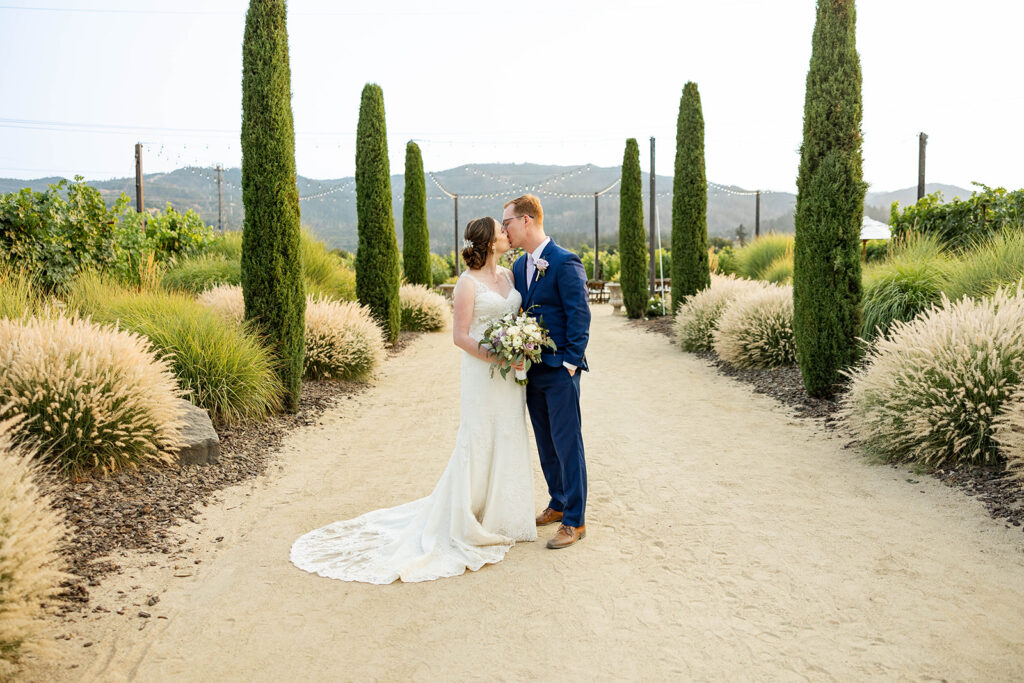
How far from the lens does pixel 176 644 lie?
10.1 feet

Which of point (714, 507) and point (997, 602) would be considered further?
point (714, 507)

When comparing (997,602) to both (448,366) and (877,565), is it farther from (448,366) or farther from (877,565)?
(448,366)

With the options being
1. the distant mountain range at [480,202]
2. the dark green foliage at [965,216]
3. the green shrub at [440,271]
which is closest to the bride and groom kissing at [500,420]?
the dark green foliage at [965,216]

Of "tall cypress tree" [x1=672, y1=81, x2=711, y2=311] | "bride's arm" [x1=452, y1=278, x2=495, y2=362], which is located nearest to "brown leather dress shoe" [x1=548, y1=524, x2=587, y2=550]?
"bride's arm" [x1=452, y1=278, x2=495, y2=362]

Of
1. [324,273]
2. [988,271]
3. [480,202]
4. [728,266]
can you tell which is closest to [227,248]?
[324,273]

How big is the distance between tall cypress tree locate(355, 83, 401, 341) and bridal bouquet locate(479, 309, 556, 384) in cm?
969

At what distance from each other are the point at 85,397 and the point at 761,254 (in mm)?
17751

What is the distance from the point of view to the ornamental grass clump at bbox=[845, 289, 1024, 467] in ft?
16.8

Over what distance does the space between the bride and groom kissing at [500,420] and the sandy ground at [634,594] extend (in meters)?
0.25

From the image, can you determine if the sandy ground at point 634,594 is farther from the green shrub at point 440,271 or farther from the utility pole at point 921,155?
the green shrub at point 440,271

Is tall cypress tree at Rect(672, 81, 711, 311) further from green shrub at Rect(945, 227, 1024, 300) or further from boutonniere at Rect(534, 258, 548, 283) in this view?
boutonniere at Rect(534, 258, 548, 283)

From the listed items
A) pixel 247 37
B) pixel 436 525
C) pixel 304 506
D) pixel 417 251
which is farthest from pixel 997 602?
pixel 417 251

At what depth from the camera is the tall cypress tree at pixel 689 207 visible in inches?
599

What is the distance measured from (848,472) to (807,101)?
496 cm
